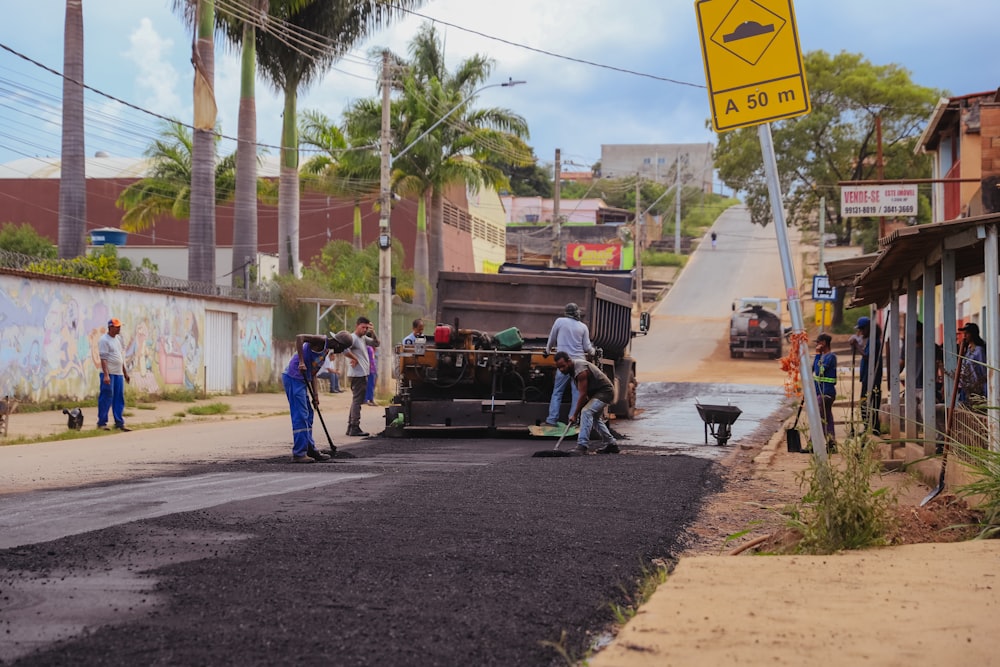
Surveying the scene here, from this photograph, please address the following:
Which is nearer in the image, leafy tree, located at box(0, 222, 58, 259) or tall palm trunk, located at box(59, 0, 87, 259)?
tall palm trunk, located at box(59, 0, 87, 259)

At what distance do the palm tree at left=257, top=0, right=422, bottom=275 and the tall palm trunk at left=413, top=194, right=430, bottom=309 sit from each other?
868 cm

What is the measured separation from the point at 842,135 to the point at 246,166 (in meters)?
29.5

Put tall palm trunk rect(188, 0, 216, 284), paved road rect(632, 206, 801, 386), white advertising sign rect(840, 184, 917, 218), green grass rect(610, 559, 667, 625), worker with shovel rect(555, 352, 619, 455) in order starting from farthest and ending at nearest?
paved road rect(632, 206, 801, 386), tall palm trunk rect(188, 0, 216, 284), white advertising sign rect(840, 184, 917, 218), worker with shovel rect(555, 352, 619, 455), green grass rect(610, 559, 667, 625)

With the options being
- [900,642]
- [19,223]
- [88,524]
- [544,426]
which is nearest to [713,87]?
[900,642]

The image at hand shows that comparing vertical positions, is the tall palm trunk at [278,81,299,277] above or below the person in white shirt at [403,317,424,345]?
above

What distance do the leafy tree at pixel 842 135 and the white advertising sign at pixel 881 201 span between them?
28.4 meters

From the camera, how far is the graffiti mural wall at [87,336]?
66.0 feet

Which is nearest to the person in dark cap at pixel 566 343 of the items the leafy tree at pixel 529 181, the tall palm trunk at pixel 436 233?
the tall palm trunk at pixel 436 233

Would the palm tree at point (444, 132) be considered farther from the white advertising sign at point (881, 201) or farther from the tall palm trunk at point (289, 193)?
the white advertising sign at point (881, 201)

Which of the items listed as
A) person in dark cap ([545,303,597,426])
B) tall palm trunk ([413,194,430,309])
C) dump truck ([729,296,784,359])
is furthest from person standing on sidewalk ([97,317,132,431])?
dump truck ([729,296,784,359])

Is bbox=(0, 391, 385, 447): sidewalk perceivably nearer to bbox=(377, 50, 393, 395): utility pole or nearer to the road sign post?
bbox=(377, 50, 393, 395): utility pole

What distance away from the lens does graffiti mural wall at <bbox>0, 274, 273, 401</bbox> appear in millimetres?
20125

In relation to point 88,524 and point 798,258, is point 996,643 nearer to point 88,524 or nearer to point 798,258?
point 88,524

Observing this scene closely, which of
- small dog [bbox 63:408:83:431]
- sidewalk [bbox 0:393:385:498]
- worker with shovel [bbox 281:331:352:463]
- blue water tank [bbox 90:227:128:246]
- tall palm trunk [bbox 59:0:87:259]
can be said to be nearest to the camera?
sidewalk [bbox 0:393:385:498]
